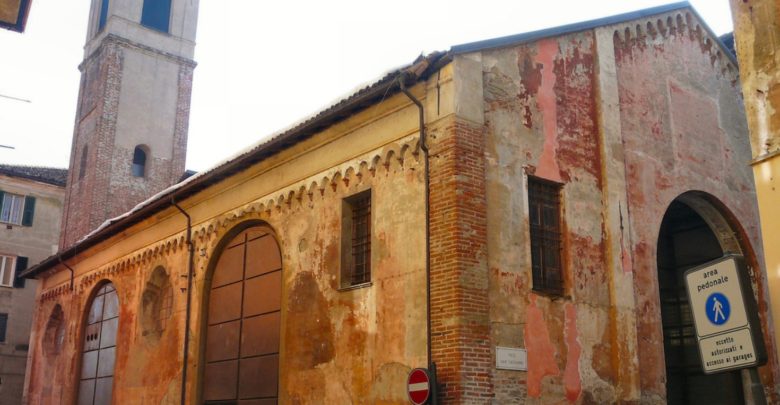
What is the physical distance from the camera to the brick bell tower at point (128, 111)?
26875 mm

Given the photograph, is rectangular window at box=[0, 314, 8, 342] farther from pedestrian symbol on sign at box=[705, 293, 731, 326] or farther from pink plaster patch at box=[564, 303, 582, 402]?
pedestrian symbol on sign at box=[705, 293, 731, 326]

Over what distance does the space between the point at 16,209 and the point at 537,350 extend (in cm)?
2671

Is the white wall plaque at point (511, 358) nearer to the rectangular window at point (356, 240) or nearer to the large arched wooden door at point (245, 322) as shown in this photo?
the rectangular window at point (356, 240)

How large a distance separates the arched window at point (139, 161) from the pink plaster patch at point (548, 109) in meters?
19.2

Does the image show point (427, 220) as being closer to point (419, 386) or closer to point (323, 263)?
point (419, 386)

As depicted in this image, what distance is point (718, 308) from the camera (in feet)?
16.6

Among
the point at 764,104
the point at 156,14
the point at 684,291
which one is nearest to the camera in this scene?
the point at 764,104

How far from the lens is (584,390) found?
11.0 meters

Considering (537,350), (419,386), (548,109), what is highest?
(548,109)

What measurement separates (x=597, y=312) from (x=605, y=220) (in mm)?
1480

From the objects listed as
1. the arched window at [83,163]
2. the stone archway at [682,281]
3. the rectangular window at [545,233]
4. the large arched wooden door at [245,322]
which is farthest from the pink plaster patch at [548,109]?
the arched window at [83,163]

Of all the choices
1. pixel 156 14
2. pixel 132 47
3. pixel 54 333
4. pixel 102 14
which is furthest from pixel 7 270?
pixel 156 14

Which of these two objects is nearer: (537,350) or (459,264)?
(459,264)

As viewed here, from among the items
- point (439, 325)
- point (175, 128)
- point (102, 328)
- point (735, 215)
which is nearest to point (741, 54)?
point (439, 325)
